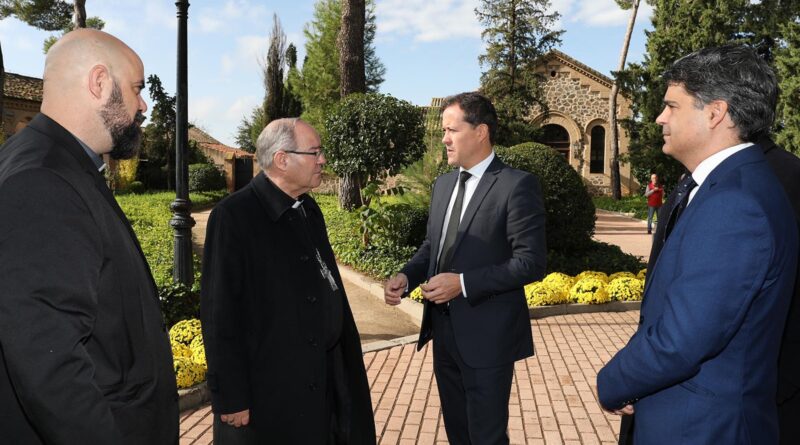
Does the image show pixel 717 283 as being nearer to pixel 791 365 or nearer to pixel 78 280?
pixel 791 365

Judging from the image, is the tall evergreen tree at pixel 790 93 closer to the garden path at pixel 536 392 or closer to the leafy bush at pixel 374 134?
the leafy bush at pixel 374 134

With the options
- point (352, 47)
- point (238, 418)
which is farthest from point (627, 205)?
point (238, 418)

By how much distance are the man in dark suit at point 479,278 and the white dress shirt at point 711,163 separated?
42.8 inches

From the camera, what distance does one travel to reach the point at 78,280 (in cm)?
145

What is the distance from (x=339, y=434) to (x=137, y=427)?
1.39m

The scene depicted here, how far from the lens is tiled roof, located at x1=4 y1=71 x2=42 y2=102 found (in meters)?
32.6

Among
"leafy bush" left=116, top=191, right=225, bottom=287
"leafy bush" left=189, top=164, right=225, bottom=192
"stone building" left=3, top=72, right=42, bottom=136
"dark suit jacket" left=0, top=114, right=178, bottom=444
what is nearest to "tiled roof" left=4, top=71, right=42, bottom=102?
"stone building" left=3, top=72, right=42, bottom=136

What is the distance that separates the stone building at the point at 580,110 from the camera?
1320 inches

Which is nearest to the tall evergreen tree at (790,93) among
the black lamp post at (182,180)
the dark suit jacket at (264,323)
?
the black lamp post at (182,180)

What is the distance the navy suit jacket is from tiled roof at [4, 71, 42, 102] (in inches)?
1470

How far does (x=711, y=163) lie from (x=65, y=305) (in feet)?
6.65

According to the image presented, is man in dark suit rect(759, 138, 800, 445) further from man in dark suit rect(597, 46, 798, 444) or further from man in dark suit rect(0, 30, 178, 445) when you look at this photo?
man in dark suit rect(0, 30, 178, 445)

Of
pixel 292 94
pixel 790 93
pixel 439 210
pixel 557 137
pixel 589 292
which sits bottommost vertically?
pixel 589 292

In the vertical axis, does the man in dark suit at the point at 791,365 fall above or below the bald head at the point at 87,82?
below
